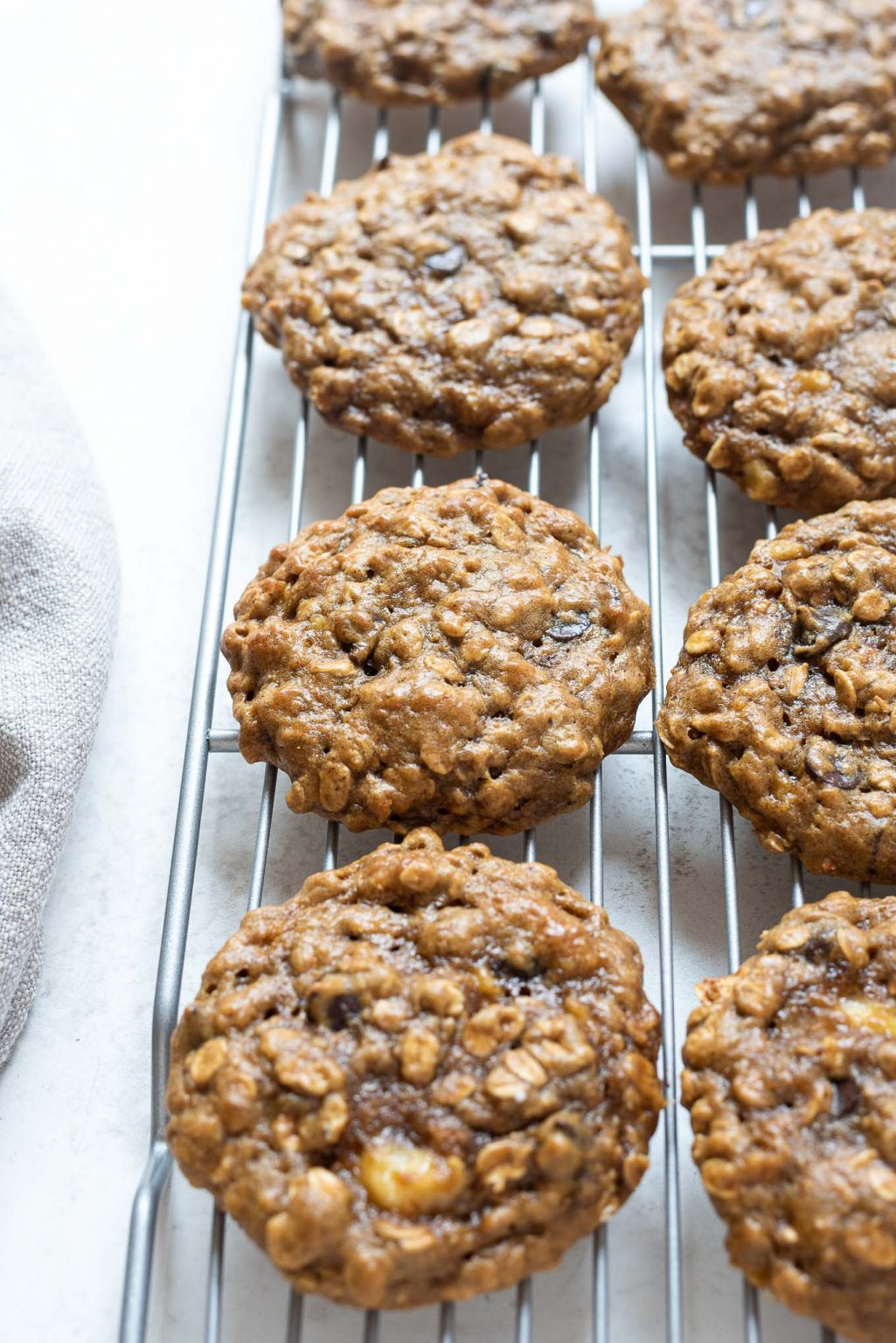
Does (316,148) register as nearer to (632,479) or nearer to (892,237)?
(632,479)

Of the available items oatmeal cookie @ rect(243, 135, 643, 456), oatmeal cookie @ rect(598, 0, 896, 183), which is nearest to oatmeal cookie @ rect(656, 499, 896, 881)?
oatmeal cookie @ rect(243, 135, 643, 456)

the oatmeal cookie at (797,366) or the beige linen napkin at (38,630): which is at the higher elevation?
the oatmeal cookie at (797,366)

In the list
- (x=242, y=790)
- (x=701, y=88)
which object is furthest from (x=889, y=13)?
(x=242, y=790)

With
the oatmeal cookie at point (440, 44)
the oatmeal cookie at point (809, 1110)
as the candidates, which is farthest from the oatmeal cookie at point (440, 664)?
the oatmeal cookie at point (440, 44)

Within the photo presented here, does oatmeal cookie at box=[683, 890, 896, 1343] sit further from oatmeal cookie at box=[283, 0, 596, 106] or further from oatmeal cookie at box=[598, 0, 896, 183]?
oatmeal cookie at box=[283, 0, 596, 106]

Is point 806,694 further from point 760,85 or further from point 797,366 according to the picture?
point 760,85

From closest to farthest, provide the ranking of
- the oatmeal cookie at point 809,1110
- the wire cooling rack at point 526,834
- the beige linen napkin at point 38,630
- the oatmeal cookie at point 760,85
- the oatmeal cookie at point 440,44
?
1. the oatmeal cookie at point 809,1110
2. the wire cooling rack at point 526,834
3. the beige linen napkin at point 38,630
4. the oatmeal cookie at point 760,85
5. the oatmeal cookie at point 440,44

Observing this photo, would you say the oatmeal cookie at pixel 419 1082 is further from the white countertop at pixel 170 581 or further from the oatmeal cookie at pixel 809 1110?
the white countertop at pixel 170 581
